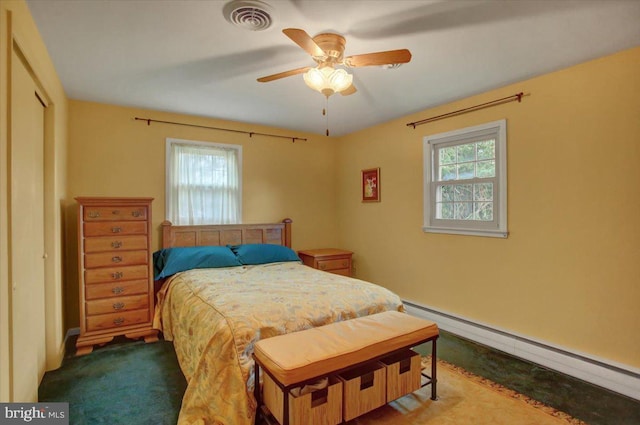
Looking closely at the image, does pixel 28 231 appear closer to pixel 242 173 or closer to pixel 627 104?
pixel 242 173

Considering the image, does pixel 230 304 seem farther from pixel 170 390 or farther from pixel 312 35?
pixel 312 35

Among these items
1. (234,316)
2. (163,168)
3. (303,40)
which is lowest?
(234,316)

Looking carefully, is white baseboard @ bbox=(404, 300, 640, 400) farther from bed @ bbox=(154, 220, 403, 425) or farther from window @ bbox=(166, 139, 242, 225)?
window @ bbox=(166, 139, 242, 225)

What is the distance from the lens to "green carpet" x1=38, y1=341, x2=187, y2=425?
201 cm

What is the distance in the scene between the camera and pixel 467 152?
331 centimetres

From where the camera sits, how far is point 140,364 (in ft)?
8.75

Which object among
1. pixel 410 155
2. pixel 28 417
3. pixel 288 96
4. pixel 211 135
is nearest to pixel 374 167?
pixel 410 155

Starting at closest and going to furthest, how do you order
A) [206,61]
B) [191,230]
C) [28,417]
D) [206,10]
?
[28,417]
[206,10]
[206,61]
[191,230]

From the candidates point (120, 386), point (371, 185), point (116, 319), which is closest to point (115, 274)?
point (116, 319)

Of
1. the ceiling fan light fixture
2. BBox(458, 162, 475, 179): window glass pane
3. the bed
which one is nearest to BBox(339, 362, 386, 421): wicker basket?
the bed

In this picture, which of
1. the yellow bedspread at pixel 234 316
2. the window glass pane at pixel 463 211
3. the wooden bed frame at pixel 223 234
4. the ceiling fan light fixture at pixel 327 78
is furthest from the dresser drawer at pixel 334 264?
the ceiling fan light fixture at pixel 327 78

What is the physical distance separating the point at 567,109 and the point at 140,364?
13.2 ft

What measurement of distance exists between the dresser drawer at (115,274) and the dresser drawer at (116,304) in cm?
19

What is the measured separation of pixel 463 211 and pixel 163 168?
132 inches
